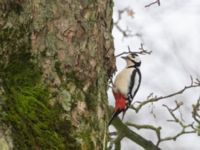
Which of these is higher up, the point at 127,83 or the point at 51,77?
the point at 51,77

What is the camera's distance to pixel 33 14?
5.94ft

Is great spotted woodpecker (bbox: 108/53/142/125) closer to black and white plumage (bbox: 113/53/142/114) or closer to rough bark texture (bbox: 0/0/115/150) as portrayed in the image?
black and white plumage (bbox: 113/53/142/114)

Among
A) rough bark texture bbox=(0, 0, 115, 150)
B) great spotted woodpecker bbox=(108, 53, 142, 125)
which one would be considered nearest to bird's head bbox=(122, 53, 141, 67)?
great spotted woodpecker bbox=(108, 53, 142, 125)

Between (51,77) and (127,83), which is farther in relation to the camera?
(127,83)

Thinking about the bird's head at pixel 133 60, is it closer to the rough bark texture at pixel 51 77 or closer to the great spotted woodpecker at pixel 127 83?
the great spotted woodpecker at pixel 127 83

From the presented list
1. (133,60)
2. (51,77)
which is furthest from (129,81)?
(51,77)

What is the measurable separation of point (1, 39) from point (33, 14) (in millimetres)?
149

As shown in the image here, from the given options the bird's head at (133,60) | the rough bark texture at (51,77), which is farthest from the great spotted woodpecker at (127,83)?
the rough bark texture at (51,77)

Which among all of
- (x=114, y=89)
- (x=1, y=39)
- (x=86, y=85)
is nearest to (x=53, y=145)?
(x=86, y=85)

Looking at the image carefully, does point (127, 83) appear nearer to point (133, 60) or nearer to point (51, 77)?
point (133, 60)

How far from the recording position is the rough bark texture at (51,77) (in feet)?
5.42

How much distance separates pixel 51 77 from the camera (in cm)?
175

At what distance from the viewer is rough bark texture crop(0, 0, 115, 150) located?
65.1 inches

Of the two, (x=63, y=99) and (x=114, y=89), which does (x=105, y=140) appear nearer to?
(x=63, y=99)
